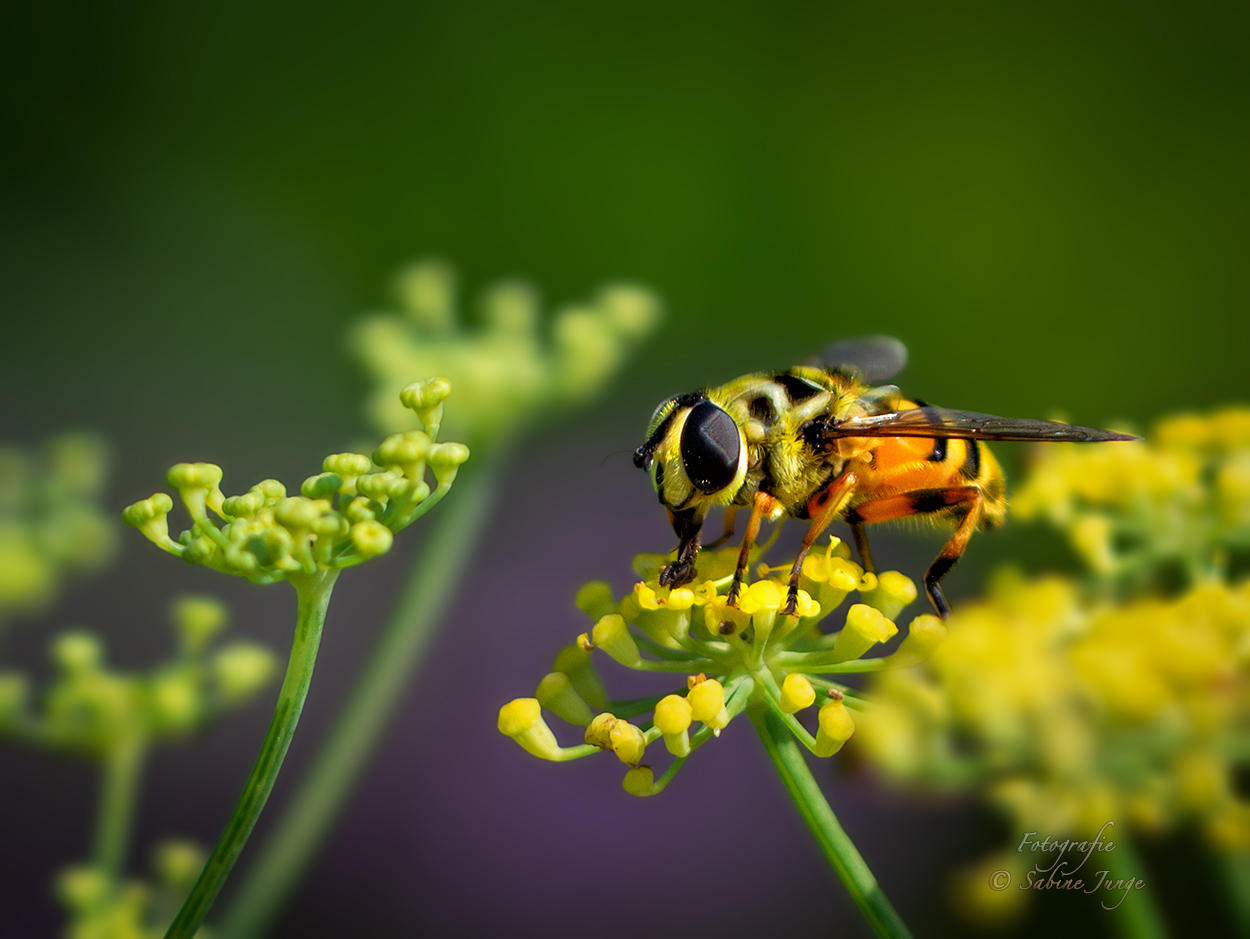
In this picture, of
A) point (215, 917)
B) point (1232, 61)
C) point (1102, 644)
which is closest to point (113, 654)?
point (215, 917)

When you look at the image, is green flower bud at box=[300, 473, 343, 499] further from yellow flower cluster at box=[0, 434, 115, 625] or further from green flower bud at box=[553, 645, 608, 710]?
yellow flower cluster at box=[0, 434, 115, 625]

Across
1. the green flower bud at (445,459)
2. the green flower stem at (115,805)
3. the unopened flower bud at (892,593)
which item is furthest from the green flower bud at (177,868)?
the unopened flower bud at (892,593)

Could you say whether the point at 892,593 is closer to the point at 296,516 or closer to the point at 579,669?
the point at 579,669

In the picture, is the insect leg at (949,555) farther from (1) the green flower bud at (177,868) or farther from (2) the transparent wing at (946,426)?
(1) the green flower bud at (177,868)

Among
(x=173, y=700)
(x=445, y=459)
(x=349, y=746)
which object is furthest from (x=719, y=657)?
(x=349, y=746)

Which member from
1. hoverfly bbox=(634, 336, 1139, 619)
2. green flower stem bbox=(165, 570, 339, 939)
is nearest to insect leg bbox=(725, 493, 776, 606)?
hoverfly bbox=(634, 336, 1139, 619)

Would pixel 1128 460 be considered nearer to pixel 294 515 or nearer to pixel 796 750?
pixel 796 750

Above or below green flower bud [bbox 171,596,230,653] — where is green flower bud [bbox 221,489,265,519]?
above
